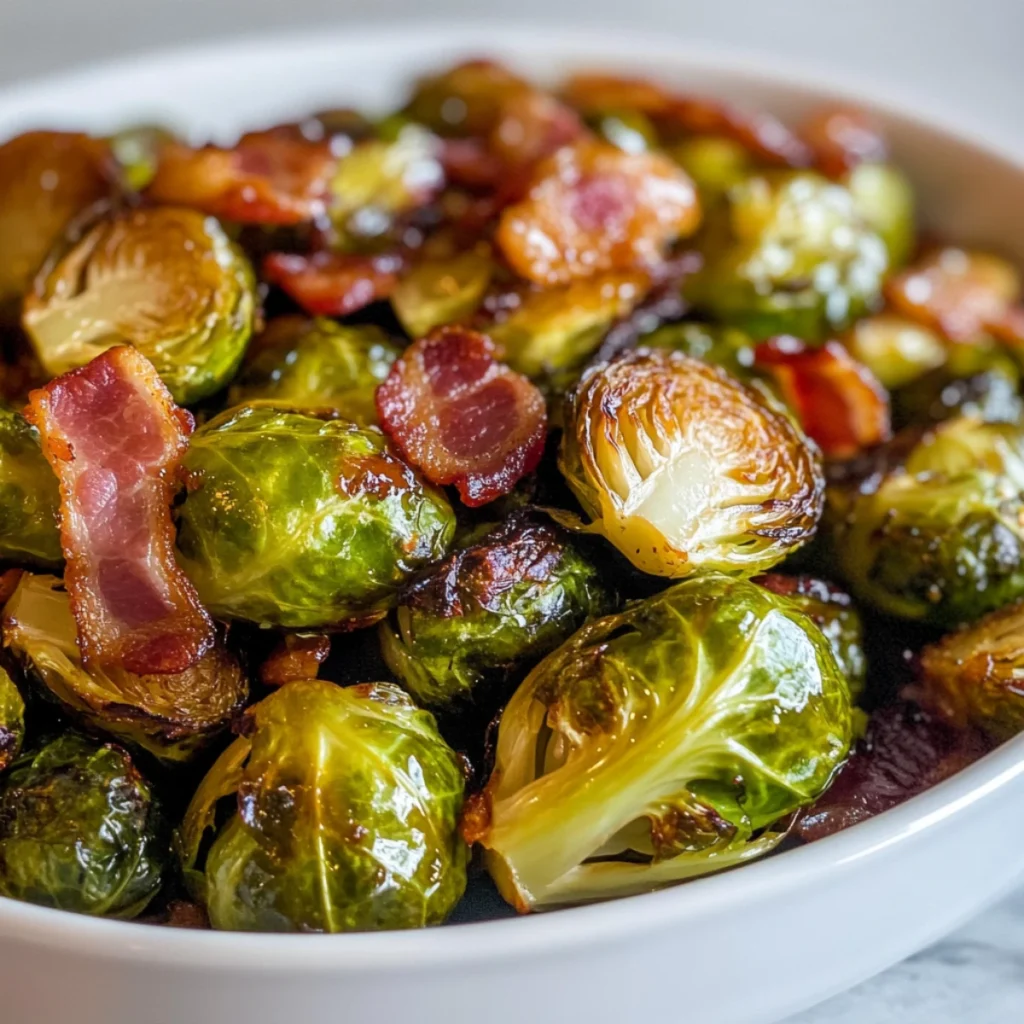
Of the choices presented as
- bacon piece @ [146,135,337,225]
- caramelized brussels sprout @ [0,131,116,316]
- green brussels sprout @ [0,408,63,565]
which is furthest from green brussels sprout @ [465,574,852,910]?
caramelized brussels sprout @ [0,131,116,316]

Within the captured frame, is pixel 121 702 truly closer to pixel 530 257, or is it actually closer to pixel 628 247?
pixel 530 257

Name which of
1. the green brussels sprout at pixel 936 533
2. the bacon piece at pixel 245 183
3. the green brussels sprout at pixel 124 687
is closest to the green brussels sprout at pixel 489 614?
the green brussels sprout at pixel 124 687

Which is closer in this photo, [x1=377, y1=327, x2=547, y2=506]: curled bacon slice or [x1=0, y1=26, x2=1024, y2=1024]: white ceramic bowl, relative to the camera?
[x1=0, y1=26, x2=1024, y2=1024]: white ceramic bowl

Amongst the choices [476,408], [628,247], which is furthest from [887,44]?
[476,408]

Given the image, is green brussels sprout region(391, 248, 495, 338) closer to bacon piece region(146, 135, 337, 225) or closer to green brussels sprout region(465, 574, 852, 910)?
bacon piece region(146, 135, 337, 225)

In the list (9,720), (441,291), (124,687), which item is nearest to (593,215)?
(441,291)

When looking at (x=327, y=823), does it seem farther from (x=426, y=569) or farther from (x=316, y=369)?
(x=316, y=369)
